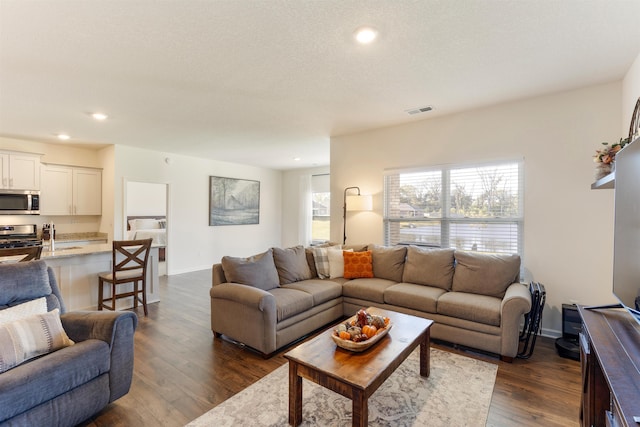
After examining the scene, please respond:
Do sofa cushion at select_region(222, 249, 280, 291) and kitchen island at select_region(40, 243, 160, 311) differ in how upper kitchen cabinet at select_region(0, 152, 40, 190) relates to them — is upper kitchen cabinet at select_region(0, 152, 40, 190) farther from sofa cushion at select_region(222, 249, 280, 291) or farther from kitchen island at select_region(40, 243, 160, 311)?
sofa cushion at select_region(222, 249, 280, 291)

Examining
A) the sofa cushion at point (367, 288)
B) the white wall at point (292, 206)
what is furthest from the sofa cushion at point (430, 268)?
the white wall at point (292, 206)

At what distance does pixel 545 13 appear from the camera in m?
1.87

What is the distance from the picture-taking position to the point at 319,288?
3.35m

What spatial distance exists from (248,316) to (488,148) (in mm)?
3378

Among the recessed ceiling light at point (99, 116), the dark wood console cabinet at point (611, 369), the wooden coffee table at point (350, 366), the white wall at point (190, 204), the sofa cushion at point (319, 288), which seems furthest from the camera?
the white wall at point (190, 204)

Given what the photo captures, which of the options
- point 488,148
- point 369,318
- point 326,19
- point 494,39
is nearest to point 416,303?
point 369,318

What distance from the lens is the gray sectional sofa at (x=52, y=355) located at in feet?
4.94

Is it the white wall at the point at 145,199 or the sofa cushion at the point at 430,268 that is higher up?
the white wall at the point at 145,199

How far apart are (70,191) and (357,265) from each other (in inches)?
214

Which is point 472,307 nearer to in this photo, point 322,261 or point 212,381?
point 322,261

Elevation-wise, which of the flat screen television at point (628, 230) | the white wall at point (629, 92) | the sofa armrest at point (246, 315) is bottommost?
the sofa armrest at point (246, 315)

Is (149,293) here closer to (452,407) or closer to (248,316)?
(248,316)

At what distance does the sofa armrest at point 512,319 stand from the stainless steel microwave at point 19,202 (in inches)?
272

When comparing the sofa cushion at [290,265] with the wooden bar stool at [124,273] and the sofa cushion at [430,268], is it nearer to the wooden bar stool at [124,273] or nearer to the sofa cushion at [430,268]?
the sofa cushion at [430,268]
